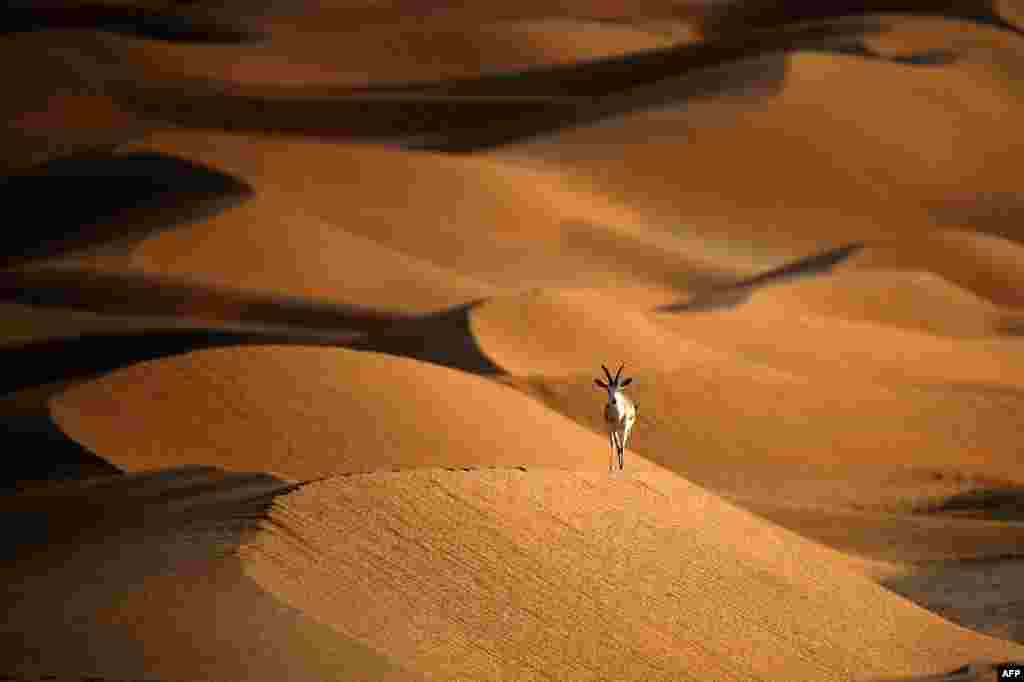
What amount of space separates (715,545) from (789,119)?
29.1 metres

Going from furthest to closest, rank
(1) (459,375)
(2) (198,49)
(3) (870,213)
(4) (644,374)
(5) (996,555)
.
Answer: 1. (2) (198,49)
2. (3) (870,213)
3. (4) (644,374)
4. (1) (459,375)
5. (5) (996,555)

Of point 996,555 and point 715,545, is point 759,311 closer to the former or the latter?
point 996,555

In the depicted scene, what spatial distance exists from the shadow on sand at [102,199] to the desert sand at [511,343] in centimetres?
9

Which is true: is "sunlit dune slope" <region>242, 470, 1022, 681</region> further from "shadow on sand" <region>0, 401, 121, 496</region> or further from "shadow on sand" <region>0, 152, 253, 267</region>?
"shadow on sand" <region>0, 152, 253, 267</region>

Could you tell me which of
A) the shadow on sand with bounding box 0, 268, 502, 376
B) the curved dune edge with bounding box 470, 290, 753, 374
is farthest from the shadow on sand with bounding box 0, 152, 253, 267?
the curved dune edge with bounding box 470, 290, 753, 374

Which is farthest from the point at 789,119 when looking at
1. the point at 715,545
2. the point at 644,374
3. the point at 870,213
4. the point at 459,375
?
the point at 715,545

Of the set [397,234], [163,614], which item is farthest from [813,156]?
[163,614]

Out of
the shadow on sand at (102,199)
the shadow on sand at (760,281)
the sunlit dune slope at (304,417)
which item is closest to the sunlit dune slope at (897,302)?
the shadow on sand at (760,281)

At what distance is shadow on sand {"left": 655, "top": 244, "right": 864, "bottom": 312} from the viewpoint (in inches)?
1111

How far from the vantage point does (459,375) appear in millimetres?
19344

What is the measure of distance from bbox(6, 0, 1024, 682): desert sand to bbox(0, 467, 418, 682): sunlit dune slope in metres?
0.03

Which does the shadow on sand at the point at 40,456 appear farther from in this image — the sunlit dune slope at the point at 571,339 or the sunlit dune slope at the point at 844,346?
the sunlit dune slope at the point at 844,346

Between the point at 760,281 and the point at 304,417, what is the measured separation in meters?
14.5

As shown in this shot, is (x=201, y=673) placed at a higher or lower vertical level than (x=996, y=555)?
higher
